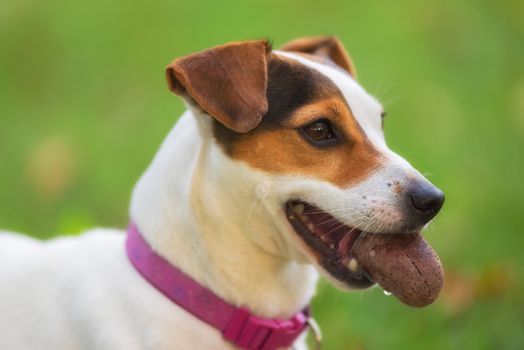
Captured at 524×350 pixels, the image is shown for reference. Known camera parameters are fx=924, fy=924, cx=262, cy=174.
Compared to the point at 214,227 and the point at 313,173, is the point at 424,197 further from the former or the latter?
the point at 214,227

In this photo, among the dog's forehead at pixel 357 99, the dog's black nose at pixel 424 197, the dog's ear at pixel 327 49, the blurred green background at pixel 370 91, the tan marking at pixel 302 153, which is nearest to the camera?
the dog's black nose at pixel 424 197

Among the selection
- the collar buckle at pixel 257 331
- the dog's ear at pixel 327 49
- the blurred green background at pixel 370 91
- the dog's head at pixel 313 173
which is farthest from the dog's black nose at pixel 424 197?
the blurred green background at pixel 370 91

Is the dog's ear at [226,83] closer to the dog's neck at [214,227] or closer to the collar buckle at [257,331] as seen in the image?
the dog's neck at [214,227]

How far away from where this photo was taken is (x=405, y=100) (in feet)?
23.0

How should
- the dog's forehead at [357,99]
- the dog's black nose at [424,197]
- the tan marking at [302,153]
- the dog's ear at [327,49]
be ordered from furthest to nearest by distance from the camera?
the dog's ear at [327,49], the dog's forehead at [357,99], the tan marking at [302,153], the dog's black nose at [424,197]

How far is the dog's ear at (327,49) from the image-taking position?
3814 mm

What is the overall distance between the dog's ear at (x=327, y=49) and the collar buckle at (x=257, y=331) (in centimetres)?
116

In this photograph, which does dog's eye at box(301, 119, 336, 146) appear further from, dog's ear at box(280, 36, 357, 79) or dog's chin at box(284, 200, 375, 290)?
dog's ear at box(280, 36, 357, 79)

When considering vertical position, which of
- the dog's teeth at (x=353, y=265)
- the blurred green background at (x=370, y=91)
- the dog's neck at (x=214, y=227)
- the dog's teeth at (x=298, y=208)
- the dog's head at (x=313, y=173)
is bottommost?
the blurred green background at (x=370, y=91)

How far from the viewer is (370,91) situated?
6.75 metres

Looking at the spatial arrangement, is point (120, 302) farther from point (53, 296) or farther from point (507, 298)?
point (507, 298)

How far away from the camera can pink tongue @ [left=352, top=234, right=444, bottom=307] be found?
118 inches

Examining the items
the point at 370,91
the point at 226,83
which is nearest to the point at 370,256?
the point at 226,83

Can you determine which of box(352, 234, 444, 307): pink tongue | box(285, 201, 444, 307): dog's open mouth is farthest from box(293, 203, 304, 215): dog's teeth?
box(352, 234, 444, 307): pink tongue
